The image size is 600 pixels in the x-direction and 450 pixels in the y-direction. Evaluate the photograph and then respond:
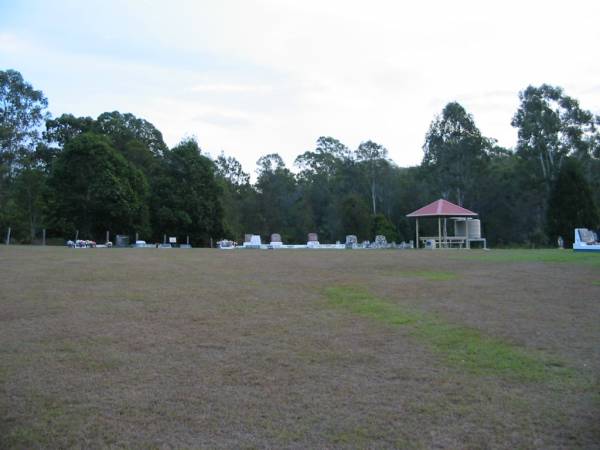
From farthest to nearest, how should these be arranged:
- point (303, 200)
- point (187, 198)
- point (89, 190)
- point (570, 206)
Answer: point (303, 200) < point (187, 198) < point (89, 190) < point (570, 206)

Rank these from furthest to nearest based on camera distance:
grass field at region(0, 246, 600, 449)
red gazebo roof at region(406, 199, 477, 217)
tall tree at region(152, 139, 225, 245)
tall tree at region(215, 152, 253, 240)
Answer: tall tree at region(215, 152, 253, 240) → tall tree at region(152, 139, 225, 245) → red gazebo roof at region(406, 199, 477, 217) → grass field at region(0, 246, 600, 449)

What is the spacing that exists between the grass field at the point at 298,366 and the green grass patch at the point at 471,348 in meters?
0.03

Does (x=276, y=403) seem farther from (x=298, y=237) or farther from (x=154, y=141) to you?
(x=154, y=141)

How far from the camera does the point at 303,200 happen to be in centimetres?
5422

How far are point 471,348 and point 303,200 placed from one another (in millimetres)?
48195

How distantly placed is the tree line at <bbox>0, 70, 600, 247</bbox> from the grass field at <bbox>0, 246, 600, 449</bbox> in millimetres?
31312

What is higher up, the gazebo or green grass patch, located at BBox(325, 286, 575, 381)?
the gazebo

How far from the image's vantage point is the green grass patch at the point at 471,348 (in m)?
5.41

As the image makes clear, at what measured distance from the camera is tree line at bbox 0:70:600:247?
39.5m

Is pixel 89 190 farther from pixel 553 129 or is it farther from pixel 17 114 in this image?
pixel 553 129

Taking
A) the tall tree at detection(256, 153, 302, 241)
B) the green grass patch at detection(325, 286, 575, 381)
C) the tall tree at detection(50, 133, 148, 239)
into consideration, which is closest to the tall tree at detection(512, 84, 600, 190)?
the tall tree at detection(256, 153, 302, 241)

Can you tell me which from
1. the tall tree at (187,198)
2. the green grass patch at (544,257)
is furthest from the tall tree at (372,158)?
the green grass patch at (544,257)

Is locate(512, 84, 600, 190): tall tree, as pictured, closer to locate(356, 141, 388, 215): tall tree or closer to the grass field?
locate(356, 141, 388, 215): tall tree

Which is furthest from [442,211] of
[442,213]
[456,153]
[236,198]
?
[236,198]
